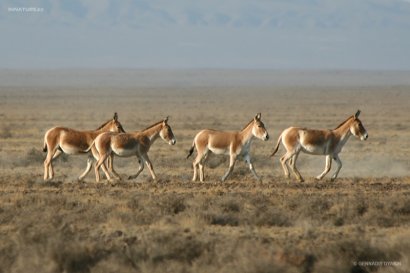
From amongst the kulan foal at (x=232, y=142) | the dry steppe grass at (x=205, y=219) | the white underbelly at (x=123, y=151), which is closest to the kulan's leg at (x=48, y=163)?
the dry steppe grass at (x=205, y=219)

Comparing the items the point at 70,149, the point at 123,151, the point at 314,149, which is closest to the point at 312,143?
the point at 314,149

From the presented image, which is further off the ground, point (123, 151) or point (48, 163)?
point (123, 151)

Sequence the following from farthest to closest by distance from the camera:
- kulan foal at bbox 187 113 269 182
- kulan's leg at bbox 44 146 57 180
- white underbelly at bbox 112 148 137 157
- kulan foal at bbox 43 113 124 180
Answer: kulan's leg at bbox 44 146 57 180 < kulan foal at bbox 43 113 124 180 < kulan foal at bbox 187 113 269 182 < white underbelly at bbox 112 148 137 157

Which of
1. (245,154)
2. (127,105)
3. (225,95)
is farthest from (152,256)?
(225,95)

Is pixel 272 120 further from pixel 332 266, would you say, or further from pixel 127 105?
pixel 332 266

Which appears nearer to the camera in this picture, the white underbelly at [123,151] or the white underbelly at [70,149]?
the white underbelly at [123,151]

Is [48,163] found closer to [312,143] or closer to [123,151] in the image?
[123,151]

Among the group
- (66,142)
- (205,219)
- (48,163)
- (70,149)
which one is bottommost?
(205,219)

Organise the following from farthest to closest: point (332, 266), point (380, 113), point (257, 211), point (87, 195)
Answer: point (380, 113) → point (87, 195) → point (257, 211) → point (332, 266)

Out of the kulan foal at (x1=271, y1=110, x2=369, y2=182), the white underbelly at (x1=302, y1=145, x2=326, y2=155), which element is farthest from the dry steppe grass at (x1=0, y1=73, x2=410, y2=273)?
the white underbelly at (x1=302, y1=145, x2=326, y2=155)

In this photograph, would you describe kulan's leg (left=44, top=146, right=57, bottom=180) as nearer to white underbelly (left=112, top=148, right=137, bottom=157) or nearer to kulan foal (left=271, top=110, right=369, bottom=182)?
white underbelly (left=112, top=148, right=137, bottom=157)

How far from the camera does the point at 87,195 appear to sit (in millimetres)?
20797

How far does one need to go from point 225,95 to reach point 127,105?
69.8ft

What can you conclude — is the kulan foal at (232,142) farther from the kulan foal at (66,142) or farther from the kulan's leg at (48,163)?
the kulan's leg at (48,163)
